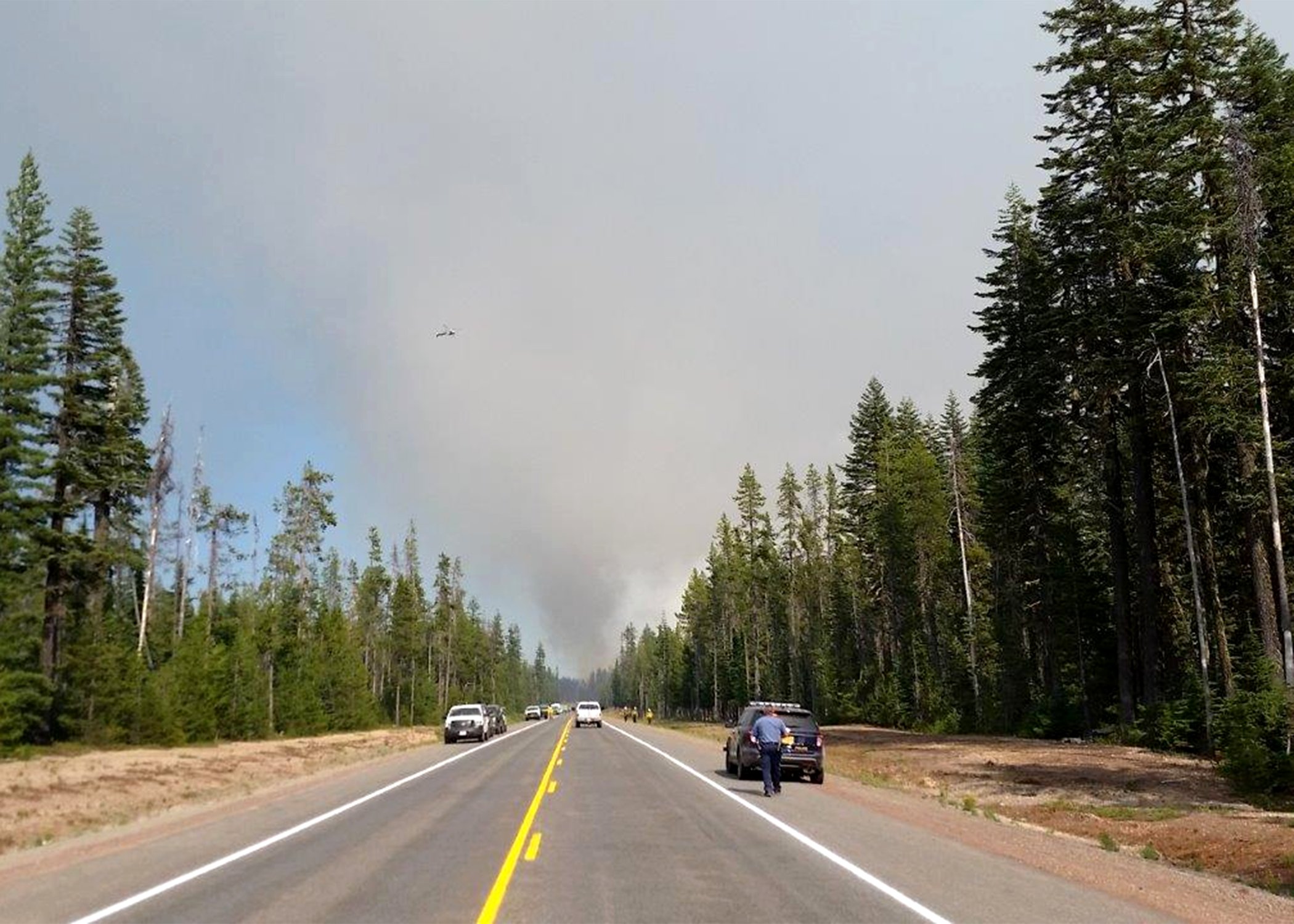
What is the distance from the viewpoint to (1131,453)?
137ft

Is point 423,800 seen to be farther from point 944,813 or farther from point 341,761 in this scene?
point 341,761

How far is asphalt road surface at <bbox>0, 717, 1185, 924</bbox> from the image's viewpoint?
8.75m

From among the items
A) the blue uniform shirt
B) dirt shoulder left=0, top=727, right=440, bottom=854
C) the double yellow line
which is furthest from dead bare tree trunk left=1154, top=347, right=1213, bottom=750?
dirt shoulder left=0, top=727, right=440, bottom=854

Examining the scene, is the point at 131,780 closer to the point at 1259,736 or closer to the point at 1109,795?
the point at 1109,795

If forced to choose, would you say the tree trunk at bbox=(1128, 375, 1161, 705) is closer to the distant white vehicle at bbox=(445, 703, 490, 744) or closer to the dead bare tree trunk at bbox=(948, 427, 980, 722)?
the dead bare tree trunk at bbox=(948, 427, 980, 722)

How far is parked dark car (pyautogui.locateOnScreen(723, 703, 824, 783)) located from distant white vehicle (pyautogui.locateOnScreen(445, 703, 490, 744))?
95.9 feet

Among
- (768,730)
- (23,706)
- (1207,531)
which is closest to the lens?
(768,730)

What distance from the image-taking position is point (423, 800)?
1981 centimetres

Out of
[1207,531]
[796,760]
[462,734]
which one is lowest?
[462,734]

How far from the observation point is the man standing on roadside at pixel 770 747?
65.3 feet

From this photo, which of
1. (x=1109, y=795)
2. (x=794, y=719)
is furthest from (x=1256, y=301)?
(x=794, y=719)

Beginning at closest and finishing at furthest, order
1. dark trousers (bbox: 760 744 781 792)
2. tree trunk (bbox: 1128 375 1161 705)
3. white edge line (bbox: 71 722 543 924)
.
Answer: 1. white edge line (bbox: 71 722 543 924)
2. dark trousers (bbox: 760 744 781 792)
3. tree trunk (bbox: 1128 375 1161 705)

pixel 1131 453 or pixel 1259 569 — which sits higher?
pixel 1131 453

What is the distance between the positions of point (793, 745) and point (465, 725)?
1221 inches
